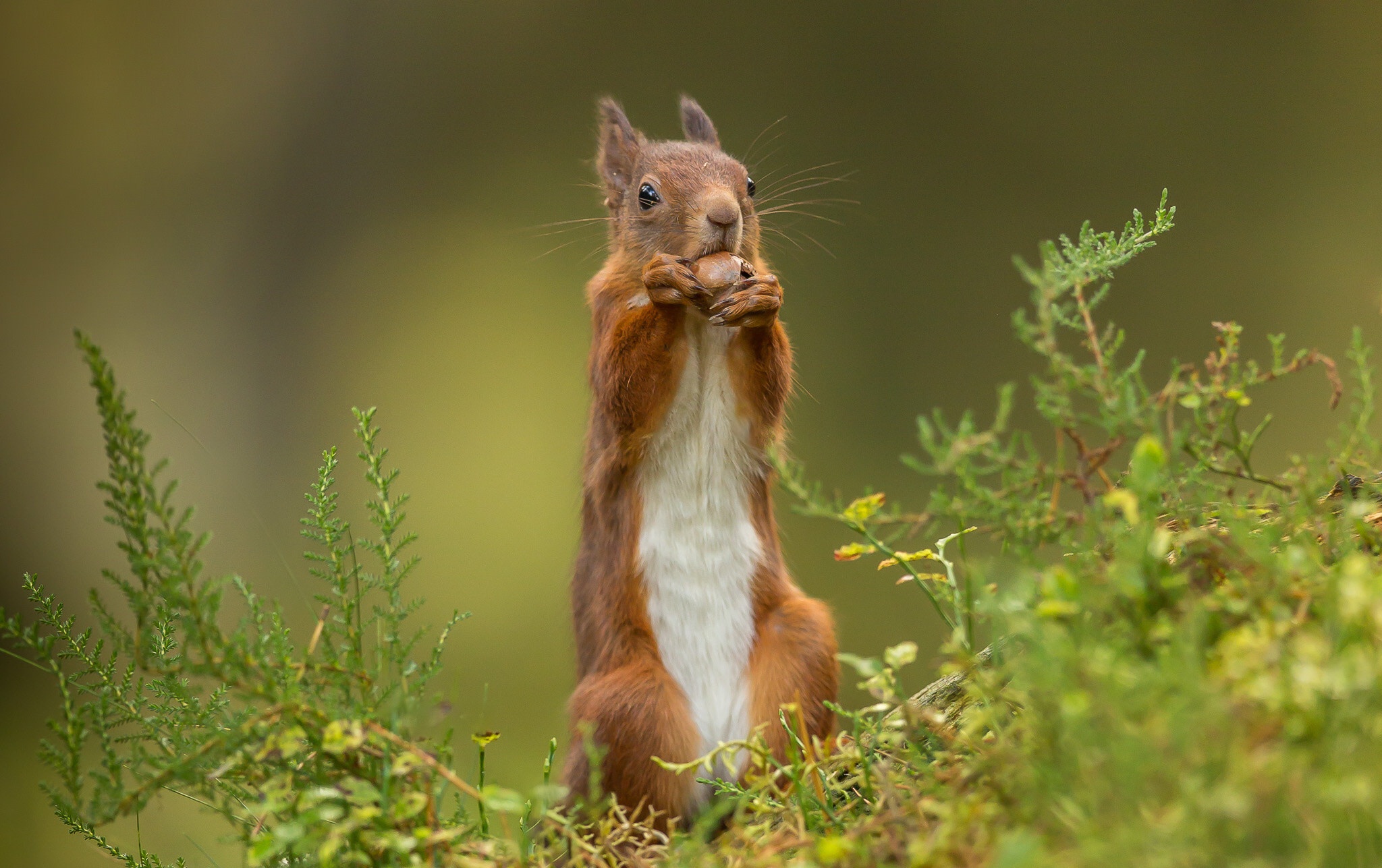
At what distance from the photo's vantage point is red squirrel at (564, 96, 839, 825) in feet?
3.01

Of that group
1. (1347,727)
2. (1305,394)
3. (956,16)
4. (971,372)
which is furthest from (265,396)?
(1347,727)

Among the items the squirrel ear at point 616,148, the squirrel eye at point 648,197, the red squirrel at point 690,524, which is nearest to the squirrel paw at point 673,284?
the red squirrel at point 690,524

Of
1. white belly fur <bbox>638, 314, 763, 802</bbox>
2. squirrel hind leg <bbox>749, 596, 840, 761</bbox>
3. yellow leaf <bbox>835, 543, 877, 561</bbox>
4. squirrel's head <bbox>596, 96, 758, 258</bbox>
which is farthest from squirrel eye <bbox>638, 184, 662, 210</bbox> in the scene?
yellow leaf <bbox>835, 543, 877, 561</bbox>

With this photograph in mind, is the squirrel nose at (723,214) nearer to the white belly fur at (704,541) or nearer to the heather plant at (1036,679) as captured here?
the white belly fur at (704,541)

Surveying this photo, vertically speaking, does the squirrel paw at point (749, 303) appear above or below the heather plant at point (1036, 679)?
above

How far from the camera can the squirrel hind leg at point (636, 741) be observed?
0.87 meters

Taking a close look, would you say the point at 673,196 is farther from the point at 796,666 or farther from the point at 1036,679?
the point at 1036,679

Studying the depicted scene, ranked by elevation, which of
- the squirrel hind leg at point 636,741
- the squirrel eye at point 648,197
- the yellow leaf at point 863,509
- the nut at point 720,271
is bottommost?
the squirrel hind leg at point 636,741

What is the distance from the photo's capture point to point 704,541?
0.99m

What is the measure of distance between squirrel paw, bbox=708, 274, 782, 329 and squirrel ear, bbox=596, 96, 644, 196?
0.31 metres

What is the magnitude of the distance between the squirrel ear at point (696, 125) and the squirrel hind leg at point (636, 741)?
2.14 ft

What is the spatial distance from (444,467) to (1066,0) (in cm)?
166

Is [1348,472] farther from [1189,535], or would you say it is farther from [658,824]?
[658,824]

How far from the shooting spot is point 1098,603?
0.36 m
